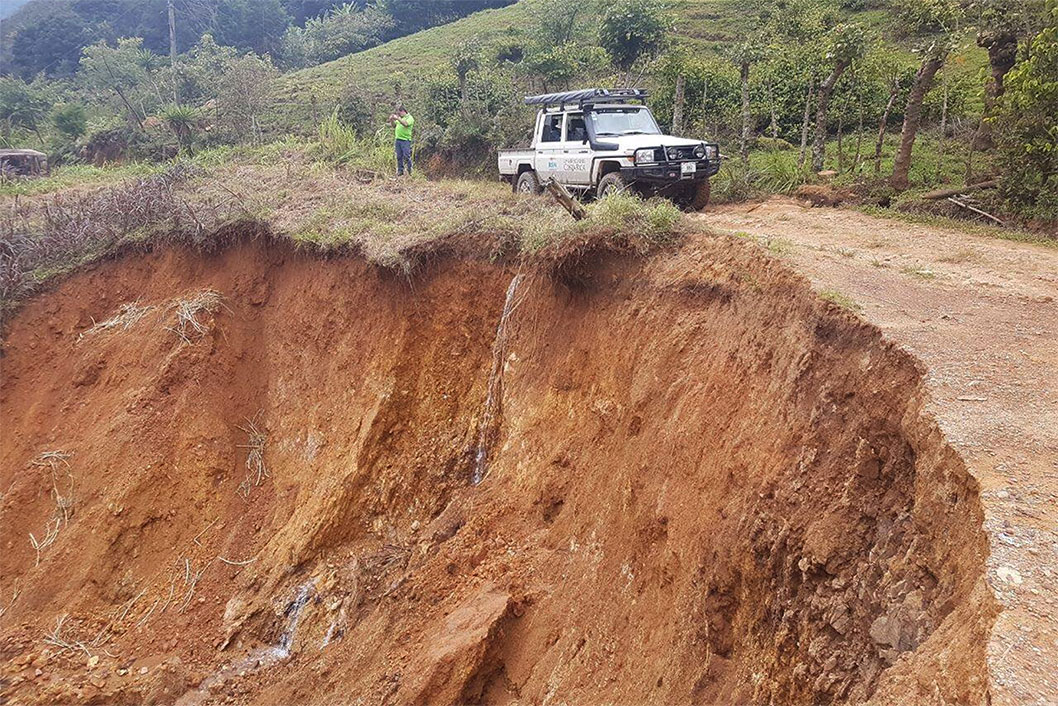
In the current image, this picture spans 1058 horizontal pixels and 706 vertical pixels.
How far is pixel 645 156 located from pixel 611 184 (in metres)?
0.67

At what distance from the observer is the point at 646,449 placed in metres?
6.55

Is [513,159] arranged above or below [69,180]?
above

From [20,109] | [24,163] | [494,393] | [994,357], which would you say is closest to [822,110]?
[494,393]

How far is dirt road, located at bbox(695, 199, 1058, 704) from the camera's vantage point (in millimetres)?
2797

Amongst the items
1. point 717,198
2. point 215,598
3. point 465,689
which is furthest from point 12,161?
point 465,689

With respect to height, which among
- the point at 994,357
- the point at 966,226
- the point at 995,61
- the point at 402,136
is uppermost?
the point at 995,61

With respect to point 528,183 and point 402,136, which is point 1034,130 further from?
point 402,136

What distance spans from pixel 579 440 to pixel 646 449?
3.39 feet

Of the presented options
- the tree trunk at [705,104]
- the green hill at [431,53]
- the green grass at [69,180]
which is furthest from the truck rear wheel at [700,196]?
the green grass at [69,180]

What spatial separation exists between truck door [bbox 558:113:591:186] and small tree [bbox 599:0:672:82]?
907 cm

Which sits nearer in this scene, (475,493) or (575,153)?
(475,493)

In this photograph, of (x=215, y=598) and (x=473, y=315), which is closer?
(x=215, y=598)

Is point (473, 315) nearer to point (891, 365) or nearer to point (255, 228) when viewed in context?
point (255, 228)

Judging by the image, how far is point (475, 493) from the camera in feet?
26.1
